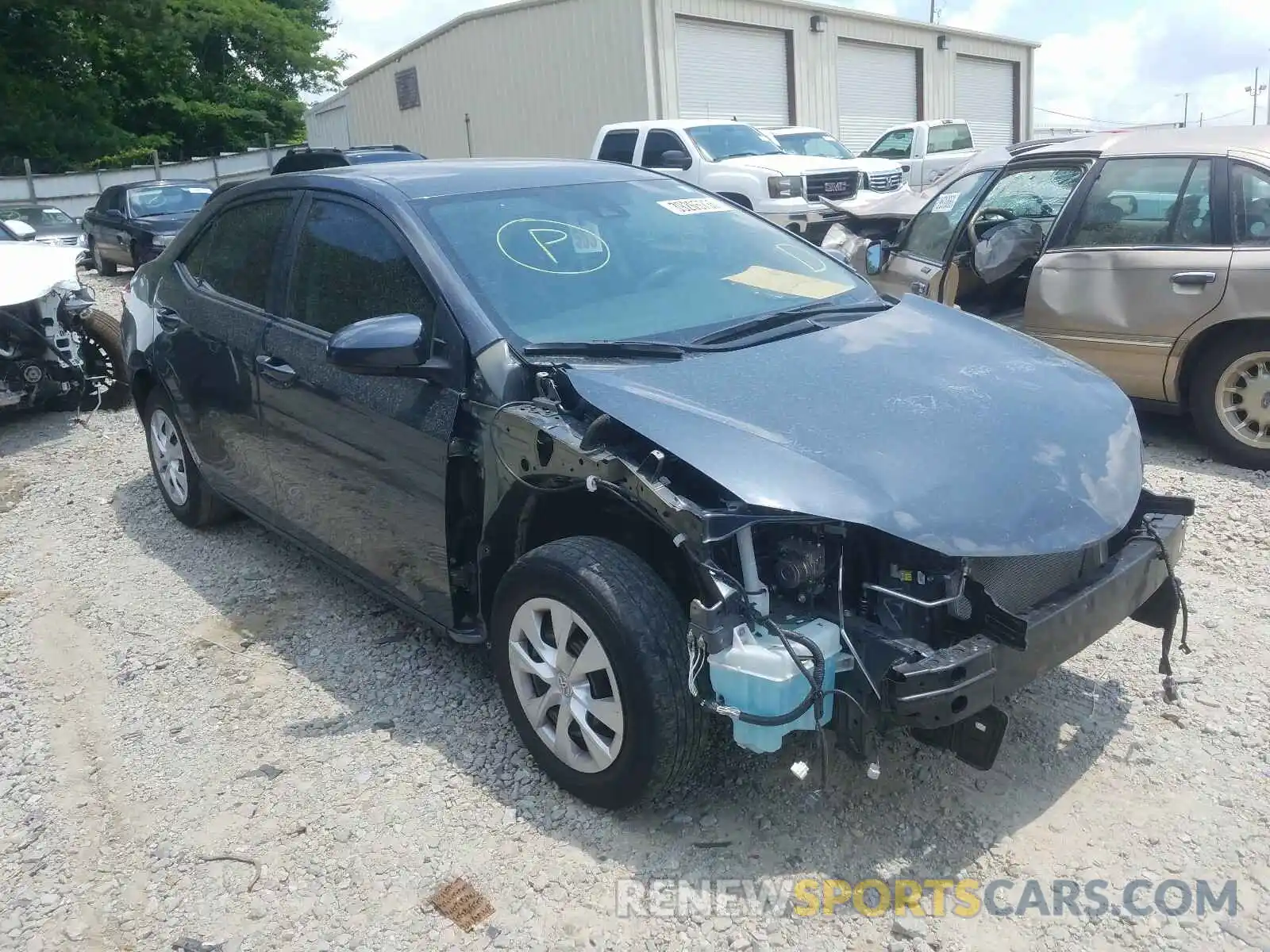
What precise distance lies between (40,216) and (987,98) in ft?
78.2

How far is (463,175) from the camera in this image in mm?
3955

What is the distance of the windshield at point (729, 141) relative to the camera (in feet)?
47.8

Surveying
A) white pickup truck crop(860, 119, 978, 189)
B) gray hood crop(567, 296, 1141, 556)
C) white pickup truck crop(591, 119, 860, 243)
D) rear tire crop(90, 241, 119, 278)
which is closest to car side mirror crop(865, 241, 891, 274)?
gray hood crop(567, 296, 1141, 556)

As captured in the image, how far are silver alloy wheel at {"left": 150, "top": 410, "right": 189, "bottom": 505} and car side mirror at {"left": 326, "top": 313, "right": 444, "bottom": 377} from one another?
2448 mm

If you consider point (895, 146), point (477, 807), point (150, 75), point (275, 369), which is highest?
point (150, 75)

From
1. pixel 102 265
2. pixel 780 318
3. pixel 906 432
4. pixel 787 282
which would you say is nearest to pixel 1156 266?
pixel 787 282

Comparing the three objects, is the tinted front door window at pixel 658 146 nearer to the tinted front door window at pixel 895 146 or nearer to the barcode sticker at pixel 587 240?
the tinted front door window at pixel 895 146

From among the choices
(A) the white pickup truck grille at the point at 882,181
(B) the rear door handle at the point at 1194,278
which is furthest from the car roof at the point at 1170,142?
(A) the white pickup truck grille at the point at 882,181

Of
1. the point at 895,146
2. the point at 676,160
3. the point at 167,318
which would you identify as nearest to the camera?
the point at 167,318

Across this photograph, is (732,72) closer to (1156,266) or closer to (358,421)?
(1156,266)

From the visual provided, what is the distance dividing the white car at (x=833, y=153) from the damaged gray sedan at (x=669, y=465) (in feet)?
40.2

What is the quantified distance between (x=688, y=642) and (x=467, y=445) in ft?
3.21

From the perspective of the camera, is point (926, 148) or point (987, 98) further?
point (987, 98)

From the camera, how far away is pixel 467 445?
3248 millimetres
